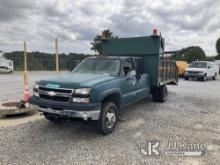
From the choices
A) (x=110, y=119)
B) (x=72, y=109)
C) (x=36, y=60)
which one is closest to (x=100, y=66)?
(x=110, y=119)

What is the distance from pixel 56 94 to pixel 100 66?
1.85m

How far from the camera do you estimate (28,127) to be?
21.1 ft

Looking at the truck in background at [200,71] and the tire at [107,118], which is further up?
the truck in background at [200,71]

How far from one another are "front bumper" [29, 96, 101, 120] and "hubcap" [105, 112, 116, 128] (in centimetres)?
50

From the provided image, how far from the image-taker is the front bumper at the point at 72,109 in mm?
5236

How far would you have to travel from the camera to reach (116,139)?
18.6 ft

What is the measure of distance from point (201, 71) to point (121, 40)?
570 inches

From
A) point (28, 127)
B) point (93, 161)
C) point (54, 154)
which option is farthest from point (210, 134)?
point (28, 127)

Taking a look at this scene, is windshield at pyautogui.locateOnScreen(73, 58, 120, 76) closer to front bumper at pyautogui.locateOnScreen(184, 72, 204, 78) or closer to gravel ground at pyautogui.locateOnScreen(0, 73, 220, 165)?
gravel ground at pyautogui.locateOnScreen(0, 73, 220, 165)

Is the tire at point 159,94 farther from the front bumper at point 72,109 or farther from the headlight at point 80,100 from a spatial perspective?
the headlight at point 80,100

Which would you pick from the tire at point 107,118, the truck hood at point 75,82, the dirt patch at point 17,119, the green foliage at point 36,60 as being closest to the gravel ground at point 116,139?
the tire at point 107,118

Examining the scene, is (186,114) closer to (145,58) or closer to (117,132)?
(145,58)

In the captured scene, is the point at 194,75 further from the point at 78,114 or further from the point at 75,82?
→ the point at 78,114

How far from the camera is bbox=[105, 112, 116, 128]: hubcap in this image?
19.5 feet
